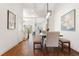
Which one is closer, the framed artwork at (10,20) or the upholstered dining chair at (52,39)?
the upholstered dining chair at (52,39)

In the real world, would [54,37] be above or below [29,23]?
below

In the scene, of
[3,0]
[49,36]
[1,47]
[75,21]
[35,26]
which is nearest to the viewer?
[3,0]

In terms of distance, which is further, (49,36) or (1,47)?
(49,36)

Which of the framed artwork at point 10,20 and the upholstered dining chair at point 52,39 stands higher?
the framed artwork at point 10,20

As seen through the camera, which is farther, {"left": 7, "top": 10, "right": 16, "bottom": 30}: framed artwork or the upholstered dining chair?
{"left": 7, "top": 10, "right": 16, "bottom": 30}: framed artwork

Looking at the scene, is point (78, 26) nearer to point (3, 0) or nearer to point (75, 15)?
point (75, 15)

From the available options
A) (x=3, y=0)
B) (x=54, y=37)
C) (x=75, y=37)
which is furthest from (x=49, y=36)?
(x=3, y=0)

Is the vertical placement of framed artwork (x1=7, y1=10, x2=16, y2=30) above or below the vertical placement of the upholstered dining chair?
above

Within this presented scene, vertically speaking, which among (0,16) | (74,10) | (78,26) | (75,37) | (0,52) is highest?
(74,10)

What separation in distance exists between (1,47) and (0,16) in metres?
1.16

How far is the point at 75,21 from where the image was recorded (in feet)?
15.1

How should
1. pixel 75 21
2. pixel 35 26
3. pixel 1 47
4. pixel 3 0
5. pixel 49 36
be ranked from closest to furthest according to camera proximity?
pixel 3 0
pixel 1 47
pixel 49 36
pixel 75 21
pixel 35 26

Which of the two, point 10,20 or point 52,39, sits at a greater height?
point 10,20

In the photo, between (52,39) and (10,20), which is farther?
(10,20)
